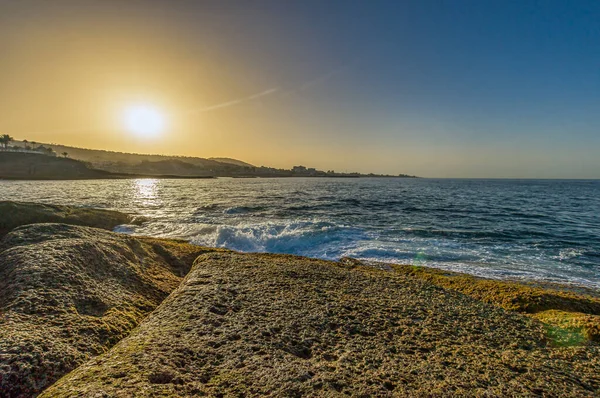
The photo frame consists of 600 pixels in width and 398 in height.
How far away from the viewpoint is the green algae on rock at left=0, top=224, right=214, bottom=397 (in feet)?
9.23

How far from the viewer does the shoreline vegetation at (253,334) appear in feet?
9.00

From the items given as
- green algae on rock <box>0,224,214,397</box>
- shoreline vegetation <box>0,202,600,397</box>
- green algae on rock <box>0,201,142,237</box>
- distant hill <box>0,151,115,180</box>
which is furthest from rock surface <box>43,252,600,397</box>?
distant hill <box>0,151,115,180</box>

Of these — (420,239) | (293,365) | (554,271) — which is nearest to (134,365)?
(293,365)

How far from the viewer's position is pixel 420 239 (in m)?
17.5

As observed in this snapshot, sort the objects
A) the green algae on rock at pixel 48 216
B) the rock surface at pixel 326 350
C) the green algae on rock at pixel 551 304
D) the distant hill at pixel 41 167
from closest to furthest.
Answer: the rock surface at pixel 326 350
the green algae on rock at pixel 551 304
the green algae on rock at pixel 48 216
the distant hill at pixel 41 167

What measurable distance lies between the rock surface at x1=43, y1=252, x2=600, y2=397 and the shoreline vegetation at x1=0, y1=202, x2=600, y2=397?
17 millimetres

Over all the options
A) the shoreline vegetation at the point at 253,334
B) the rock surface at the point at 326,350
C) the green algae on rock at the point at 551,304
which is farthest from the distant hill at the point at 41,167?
the green algae on rock at the point at 551,304

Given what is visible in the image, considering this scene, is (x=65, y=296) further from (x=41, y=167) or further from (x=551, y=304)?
(x=41, y=167)

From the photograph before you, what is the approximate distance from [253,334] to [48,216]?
592 inches

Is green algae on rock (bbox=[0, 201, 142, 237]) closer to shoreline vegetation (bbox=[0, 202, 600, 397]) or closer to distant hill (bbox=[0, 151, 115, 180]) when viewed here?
shoreline vegetation (bbox=[0, 202, 600, 397])

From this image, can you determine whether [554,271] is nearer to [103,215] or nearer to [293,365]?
[293,365]

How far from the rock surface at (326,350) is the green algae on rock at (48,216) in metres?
10.8

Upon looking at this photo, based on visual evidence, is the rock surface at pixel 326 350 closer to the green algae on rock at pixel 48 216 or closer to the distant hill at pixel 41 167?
the green algae on rock at pixel 48 216

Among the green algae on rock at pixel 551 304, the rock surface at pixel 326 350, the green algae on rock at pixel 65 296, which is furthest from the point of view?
the green algae on rock at pixel 551 304
